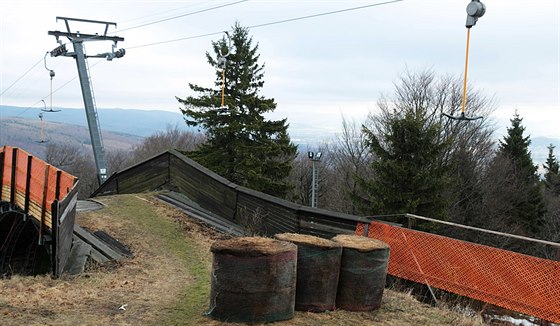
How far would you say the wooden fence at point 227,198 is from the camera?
9.88 meters

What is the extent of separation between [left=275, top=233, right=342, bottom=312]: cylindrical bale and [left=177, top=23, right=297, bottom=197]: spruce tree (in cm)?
2078

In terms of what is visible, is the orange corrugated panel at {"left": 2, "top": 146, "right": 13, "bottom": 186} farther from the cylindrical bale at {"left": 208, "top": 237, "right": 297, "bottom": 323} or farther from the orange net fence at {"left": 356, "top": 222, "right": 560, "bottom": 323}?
the orange net fence at {"left": 356, "top": 222, "right": 560, "bottom": 323}

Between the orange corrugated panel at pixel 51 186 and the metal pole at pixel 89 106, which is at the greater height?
the metal pole at pixel 89 106

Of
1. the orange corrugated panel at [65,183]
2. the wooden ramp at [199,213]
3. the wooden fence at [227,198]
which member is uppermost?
the orange corrugated panel at [65,183]

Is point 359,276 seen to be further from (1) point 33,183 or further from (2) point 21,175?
(2) point 21,175

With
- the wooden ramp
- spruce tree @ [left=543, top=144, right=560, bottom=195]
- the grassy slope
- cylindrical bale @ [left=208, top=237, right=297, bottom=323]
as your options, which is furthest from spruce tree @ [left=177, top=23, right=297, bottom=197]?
spruce tree @ [left=543, top=144, right=560, bottom=195]

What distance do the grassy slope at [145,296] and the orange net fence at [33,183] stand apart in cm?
142

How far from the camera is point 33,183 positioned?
10.9 m


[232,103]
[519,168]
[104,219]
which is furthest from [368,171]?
[104,219]

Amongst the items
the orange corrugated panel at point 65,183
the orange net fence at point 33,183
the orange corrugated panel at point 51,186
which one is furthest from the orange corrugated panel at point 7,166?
the orange corrugated panel at point 65,183

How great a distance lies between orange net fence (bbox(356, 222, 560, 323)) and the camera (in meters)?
6.64

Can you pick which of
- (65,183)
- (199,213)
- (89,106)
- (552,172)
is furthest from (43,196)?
(552,172)

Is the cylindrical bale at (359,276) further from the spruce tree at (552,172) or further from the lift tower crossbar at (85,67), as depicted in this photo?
the spruce tree at (552,172)

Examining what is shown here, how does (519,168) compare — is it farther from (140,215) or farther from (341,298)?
(341,298)
